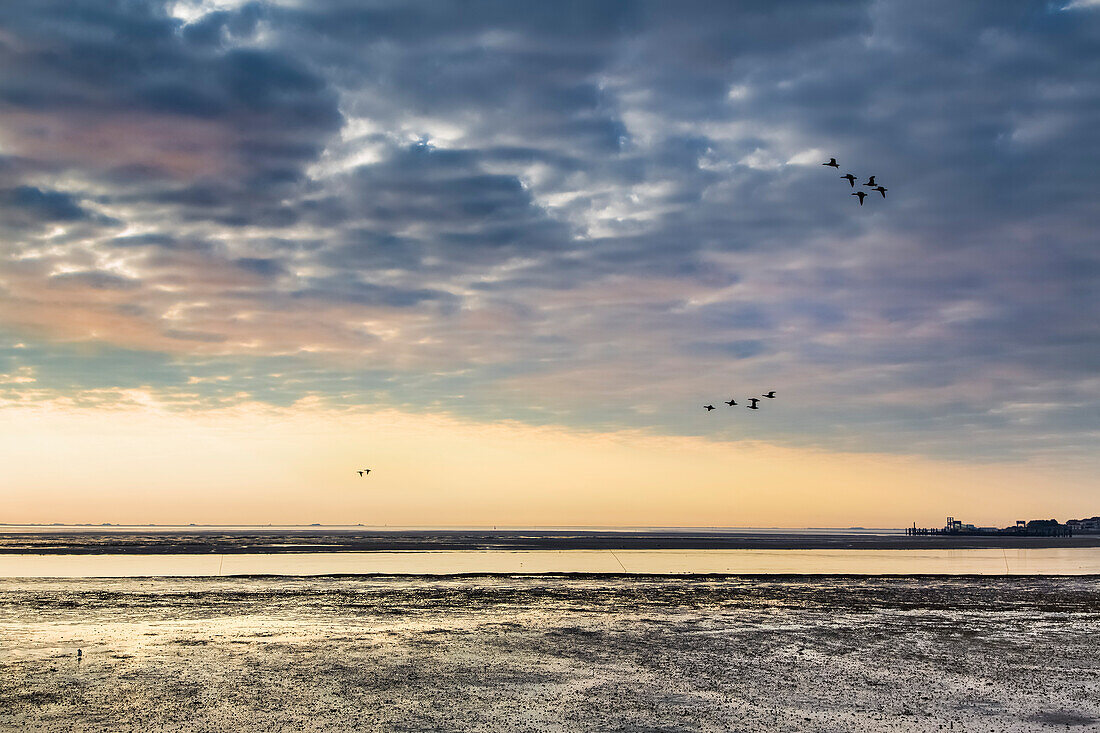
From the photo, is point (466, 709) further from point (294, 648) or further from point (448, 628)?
→ point (448, 628)

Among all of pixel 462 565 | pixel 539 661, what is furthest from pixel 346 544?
pixel 539 661

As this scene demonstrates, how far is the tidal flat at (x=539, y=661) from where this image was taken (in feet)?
58.8

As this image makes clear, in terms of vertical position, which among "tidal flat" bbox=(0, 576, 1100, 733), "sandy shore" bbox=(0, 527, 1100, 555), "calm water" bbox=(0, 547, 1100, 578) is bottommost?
"sandy shore" bbox=(0, 527, 1100, 555)

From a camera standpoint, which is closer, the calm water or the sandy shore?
the calm water

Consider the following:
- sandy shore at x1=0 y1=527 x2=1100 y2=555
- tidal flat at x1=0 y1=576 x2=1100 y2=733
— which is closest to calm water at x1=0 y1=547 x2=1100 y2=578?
sandy shore at x1=0 y1=527 x2=1100 y2=555

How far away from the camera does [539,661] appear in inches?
956

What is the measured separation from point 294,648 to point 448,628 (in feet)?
20.2

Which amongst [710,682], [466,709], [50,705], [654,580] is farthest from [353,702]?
[654,580]

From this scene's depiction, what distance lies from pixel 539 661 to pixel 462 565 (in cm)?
4198

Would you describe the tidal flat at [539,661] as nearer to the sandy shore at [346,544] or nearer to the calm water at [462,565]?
the calm water at [462,565]

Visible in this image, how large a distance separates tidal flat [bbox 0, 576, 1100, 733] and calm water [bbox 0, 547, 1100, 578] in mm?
14566

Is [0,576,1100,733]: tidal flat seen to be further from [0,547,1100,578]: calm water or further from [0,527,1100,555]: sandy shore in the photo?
[0,527,1100,555]: sandy shore

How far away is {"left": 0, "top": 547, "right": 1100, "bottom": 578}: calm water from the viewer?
57.1 meters

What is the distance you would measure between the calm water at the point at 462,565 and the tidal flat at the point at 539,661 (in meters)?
14.6
